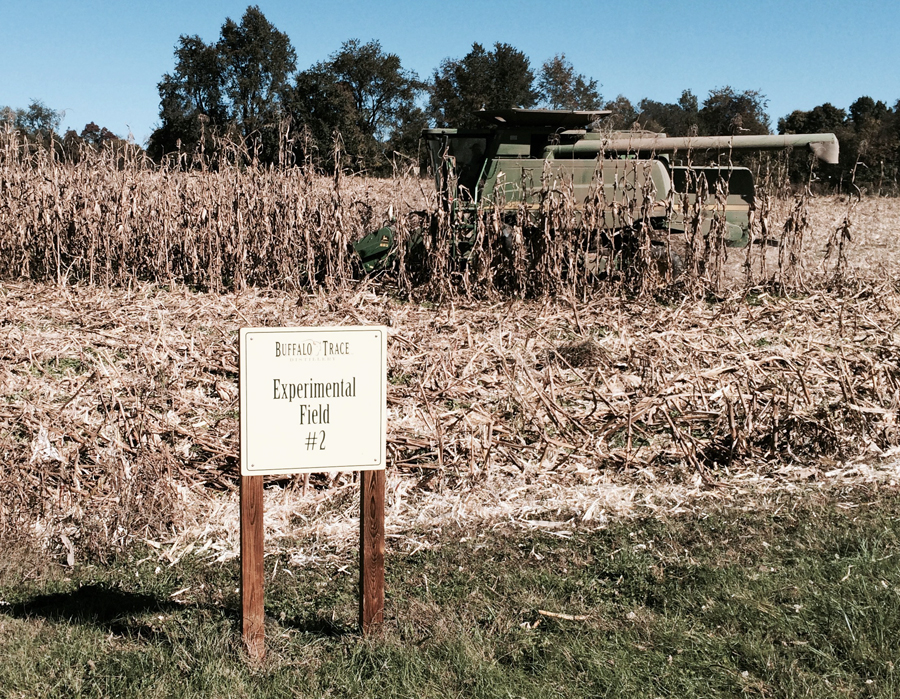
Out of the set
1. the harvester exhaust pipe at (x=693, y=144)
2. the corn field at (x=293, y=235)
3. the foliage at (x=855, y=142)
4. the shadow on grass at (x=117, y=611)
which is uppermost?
the foliage at (x=855, y=142)

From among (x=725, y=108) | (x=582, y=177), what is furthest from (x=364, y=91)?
(x=582, y=177)

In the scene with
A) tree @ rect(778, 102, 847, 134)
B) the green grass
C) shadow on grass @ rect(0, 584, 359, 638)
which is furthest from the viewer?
tree @ rect(778, 102, 847, 134)

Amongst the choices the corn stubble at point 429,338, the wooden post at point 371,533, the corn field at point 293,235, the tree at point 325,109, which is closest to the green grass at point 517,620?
the wooden post at point 371,533

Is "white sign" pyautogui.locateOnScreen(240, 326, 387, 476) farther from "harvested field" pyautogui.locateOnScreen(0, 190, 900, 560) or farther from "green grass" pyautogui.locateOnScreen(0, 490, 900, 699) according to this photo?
"harvested field" pyautogui.locateOnScreen(0, 190, 900, 560)

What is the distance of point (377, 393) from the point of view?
3266 millimetres

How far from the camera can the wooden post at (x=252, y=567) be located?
10.4 ft

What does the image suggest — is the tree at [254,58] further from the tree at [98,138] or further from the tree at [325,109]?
the tree at [98,138]

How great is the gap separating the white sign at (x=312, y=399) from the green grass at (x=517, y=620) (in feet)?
2.46

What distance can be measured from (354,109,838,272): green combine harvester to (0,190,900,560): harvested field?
2.98 metres

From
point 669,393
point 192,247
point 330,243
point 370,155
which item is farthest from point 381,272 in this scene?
point 370,155

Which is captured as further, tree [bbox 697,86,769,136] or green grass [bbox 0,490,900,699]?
tree [bbox 697,86,769,136]

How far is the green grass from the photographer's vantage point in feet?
10.2

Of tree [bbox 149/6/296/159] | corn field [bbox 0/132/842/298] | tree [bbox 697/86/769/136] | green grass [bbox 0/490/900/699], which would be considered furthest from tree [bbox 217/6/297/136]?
green grass [bbox 0/490/900/699]

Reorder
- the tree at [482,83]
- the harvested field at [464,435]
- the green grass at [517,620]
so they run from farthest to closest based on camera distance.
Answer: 1. the tree at [482,83]
2. the harvested field at [464,435]
3. the green grass at [517,620]
